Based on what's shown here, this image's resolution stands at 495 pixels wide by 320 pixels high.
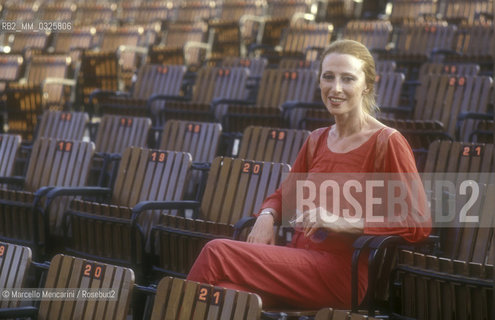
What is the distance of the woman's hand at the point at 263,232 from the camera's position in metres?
3.09

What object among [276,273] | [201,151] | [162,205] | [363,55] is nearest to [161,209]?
[162,205]

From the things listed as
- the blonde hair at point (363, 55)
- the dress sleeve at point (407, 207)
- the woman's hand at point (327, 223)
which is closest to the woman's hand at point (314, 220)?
the woman's hand at point (327, 223)

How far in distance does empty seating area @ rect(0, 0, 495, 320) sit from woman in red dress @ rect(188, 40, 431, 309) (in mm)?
80

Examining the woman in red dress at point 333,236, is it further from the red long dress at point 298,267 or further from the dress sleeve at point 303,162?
the dress sleeve at point 303,162

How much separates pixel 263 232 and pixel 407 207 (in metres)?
0.51

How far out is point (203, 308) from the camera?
2486 mm

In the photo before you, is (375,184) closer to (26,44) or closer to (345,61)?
(345,61)

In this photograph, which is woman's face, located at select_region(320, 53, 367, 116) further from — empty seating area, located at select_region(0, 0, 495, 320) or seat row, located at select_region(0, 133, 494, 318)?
seat row, located at select_region(0, 133, 494, 318)

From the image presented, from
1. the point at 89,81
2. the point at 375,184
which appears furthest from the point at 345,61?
the point at 89,81

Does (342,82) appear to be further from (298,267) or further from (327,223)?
(298,267)

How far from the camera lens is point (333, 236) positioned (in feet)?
9.69

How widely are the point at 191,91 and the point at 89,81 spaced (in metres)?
1.31

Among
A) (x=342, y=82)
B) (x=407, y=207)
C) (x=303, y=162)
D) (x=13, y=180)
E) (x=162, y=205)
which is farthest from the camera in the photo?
(x=13, y=180)

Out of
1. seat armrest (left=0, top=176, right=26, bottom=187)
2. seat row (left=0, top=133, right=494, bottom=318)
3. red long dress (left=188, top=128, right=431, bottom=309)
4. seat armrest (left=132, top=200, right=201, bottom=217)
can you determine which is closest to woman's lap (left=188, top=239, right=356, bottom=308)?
red long dress (left=188, top=128, right=431, bottom=309)
